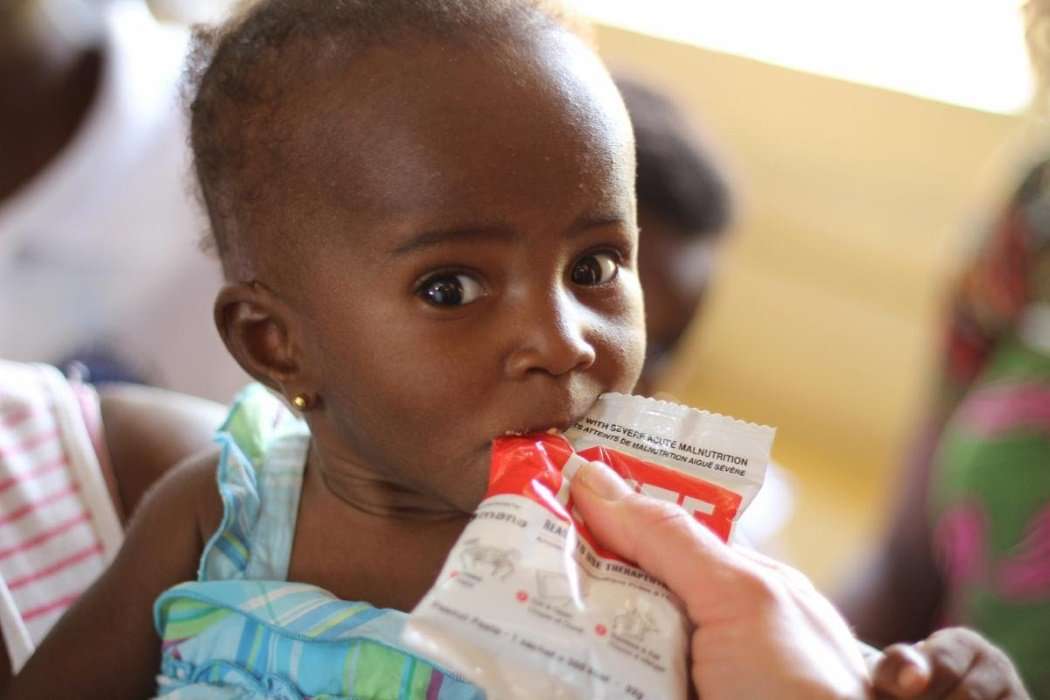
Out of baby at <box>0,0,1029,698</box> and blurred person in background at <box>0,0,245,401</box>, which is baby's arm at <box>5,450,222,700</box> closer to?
baby at <box>0,0,1029,698</box>

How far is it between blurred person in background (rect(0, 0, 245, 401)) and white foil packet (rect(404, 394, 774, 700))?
2.48 ft

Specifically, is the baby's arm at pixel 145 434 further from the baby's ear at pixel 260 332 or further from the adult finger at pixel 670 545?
the adult finger at pixel 670 545

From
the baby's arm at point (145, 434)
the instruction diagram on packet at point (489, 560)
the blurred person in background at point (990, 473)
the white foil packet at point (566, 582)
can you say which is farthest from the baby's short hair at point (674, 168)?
the instruction diagram on packet at point (489, 560)

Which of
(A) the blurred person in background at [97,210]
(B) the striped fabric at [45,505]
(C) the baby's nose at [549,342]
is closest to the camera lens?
(C) the baby's nose at [549,342]

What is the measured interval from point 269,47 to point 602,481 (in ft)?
1.39

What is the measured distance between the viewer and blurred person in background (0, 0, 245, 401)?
4.28 feet

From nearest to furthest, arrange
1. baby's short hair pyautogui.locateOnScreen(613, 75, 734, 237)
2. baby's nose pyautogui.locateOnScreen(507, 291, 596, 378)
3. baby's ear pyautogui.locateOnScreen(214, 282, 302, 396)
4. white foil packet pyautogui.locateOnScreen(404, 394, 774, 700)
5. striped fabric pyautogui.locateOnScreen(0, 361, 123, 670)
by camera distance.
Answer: white foil packet pyautogui.locateOnScreen(404, 394, 774, 700), baby's nose pyautogui.locateOnScreen(507, 291, 596, 378), baby's ear pyautogui.locateOnScreen(214, 282, 302, 396), striped fabric pyautogui.locateOnScreen(0, 361, 123, 670), baby's short hair pyautogui.locateOnScreen(613, 75, 734, 237)

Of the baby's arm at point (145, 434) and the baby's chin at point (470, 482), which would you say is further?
the baby's arm at point (145, 434)

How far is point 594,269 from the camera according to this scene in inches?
33.3

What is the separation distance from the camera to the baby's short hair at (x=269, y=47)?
0.83 m

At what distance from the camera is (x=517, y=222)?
783 millimetres

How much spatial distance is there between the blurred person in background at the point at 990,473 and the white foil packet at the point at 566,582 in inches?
23.8

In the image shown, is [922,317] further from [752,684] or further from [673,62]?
[752,684]

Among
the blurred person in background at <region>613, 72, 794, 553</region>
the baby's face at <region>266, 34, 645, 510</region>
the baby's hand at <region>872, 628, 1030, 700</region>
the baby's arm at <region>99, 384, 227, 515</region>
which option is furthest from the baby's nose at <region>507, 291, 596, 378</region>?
the blurred person in background at <region>613, 72, 794, 553</region>
